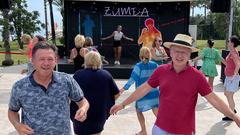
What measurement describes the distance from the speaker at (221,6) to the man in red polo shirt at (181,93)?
11.1 metres

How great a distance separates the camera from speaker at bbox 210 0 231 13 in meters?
14.5

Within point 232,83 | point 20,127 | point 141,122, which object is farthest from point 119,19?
point 20,127

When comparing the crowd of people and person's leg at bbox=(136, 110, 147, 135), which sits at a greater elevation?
the crowd of people

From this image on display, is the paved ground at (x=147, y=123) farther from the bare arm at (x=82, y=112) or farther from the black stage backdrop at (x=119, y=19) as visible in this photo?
the black stage backdrop at (x=119, y=19)

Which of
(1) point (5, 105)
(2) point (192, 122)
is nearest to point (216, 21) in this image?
(1) point (5, 105)

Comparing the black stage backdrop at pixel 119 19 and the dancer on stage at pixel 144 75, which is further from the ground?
the black stage backdrop at pixel 119 19

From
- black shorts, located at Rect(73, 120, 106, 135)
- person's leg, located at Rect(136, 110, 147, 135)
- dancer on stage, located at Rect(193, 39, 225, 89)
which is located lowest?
person's leg, located at Rect(136, 110, 147, 135)

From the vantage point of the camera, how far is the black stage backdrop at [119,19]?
65.3 ft

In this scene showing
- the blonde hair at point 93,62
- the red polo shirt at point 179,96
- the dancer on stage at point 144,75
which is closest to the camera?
the red polo shirt at point 179,96

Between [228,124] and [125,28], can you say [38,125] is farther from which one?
[125,28]

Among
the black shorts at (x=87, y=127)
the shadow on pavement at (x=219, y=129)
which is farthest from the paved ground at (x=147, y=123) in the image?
the black shorts at (x=87, y=127)

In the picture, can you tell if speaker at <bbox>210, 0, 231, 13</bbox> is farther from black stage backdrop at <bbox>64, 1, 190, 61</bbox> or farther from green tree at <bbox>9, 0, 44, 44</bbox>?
green tree at <bbox>9, 0, 44, 44</bbox>

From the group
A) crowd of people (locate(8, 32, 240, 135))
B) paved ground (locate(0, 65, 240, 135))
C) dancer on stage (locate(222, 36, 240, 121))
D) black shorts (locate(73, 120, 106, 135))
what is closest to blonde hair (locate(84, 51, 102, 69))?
crowd of people (locate(8, 32, 240, 135))

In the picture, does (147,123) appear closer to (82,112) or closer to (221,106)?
(221,106)
